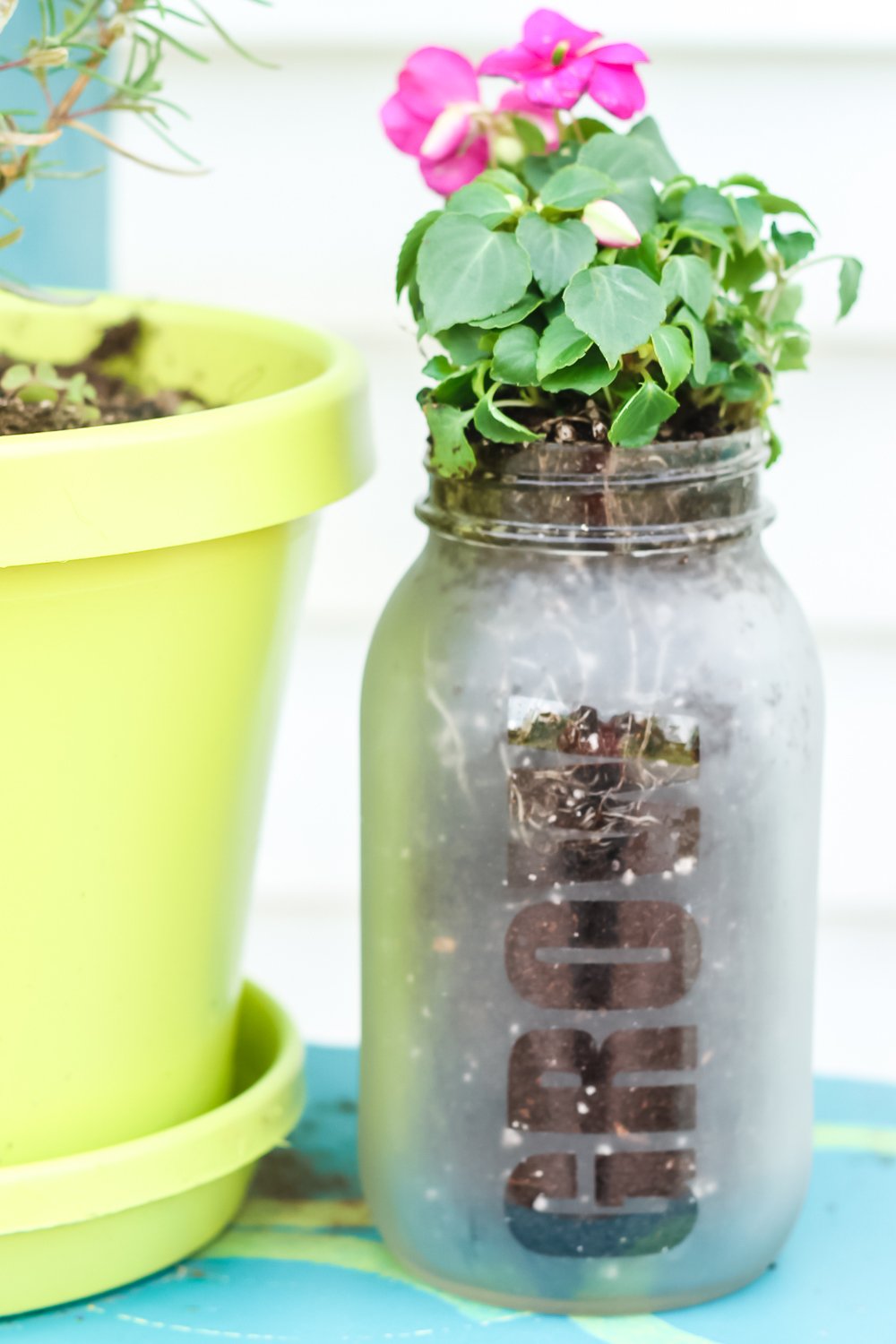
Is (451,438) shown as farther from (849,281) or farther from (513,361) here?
(849,281)

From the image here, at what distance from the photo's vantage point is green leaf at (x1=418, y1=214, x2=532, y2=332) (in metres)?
0.58

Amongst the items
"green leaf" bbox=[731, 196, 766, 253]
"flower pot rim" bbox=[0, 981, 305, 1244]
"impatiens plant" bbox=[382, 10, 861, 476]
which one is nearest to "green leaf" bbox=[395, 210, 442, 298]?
"impatiens plant" bbox=[382, 10, 861, 476]

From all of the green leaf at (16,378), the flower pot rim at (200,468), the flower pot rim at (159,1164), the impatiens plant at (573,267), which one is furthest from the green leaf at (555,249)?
the flower pot rim at (159,1164)

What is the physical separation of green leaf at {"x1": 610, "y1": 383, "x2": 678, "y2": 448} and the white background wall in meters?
0.47

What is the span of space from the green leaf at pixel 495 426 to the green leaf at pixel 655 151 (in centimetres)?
13

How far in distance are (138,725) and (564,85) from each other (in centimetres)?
29

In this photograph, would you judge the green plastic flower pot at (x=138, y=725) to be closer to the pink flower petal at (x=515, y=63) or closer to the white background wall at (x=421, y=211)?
the pink flower petal at (x=515, y=63)

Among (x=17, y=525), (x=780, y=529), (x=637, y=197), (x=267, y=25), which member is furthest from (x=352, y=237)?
A: (x=17, y=525)

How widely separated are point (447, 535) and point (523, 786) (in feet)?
0.34

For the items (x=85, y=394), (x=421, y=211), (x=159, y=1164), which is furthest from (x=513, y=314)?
(x=421, y=211)

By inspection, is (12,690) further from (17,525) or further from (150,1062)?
(150,1062)

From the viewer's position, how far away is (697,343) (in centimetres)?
60

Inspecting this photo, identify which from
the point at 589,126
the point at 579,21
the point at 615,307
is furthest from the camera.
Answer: the point at 579,21

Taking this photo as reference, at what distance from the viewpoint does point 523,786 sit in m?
0.63
